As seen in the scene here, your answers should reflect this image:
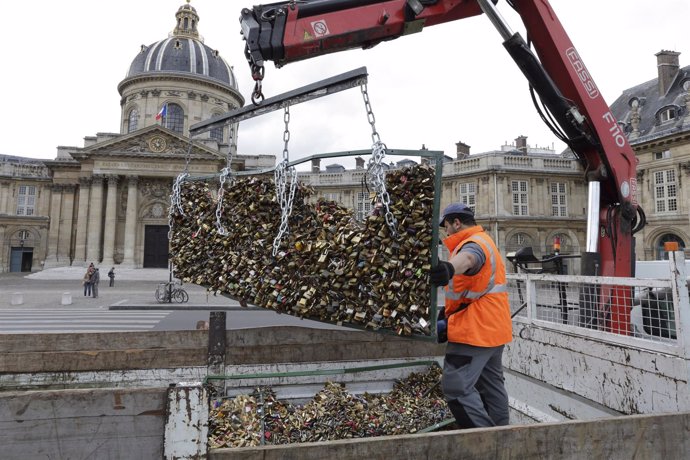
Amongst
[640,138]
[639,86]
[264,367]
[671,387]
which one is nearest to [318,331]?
[264,367]

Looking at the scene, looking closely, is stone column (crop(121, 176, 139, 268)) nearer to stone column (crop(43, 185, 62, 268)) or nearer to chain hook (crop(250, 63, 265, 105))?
stone column (crop(43, 185, 62, 268))

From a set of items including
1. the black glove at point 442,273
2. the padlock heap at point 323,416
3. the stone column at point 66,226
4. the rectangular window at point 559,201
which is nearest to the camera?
the black glove at point 442,273

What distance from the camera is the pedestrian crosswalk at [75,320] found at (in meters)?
12.0

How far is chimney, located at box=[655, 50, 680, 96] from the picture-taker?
119ft

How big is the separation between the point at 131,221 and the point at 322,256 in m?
41.9

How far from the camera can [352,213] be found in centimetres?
386

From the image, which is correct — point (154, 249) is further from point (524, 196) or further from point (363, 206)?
point (363, 206)

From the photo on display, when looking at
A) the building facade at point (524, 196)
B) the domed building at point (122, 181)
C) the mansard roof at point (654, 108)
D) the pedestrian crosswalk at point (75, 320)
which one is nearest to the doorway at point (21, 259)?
the domed building at point (122, 181)

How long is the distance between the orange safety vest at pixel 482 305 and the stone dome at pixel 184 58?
53.3 m

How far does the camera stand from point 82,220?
41094 mm

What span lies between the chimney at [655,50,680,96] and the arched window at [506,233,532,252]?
634 inches

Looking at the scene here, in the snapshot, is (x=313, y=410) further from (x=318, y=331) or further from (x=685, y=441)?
(x=685, y=441)

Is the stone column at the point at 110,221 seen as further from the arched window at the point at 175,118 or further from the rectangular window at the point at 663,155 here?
the rectangular window at the point at 663,155

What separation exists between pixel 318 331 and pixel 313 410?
3.57 feet
